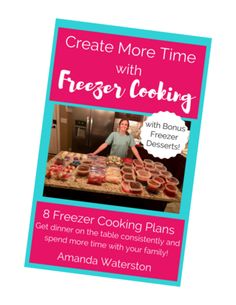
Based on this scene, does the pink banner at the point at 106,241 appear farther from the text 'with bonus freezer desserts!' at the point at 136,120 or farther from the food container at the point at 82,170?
the food container at the point at 82,170

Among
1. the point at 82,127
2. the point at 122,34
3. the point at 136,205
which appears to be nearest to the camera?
the point at 122,34

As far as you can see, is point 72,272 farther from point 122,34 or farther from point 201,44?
point 201,44

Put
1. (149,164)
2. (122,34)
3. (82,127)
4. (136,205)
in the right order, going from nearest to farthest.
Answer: (122,34), (136,205), (149,164), (82,127)

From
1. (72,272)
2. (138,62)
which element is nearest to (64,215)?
(72,272)

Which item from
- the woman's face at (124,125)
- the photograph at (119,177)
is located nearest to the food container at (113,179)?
the photograph at (119,177)

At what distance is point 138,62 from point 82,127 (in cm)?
195

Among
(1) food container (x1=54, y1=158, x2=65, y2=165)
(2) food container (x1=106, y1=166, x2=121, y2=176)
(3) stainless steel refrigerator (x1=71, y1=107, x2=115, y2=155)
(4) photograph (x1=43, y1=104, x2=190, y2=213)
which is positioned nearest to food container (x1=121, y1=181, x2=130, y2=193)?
(4) photograph (x1=43, y1=104, x2=190, y2=213)

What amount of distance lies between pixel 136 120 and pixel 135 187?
44 cm

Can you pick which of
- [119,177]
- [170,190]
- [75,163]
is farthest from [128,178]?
[75,163]

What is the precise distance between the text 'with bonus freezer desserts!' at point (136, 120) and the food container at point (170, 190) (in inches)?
7.4

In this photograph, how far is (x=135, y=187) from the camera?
151 cm

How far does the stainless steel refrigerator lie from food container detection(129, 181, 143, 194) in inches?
60.8

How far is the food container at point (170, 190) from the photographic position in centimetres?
151

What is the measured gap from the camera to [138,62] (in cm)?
127
